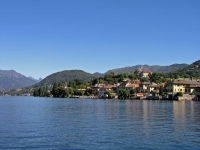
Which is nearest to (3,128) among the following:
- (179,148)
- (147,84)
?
(179,148)

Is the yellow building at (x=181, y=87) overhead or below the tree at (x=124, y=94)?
overhead

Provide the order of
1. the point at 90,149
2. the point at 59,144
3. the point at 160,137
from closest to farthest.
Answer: the point at 90,149, the point at 59,144, the point at 160,137

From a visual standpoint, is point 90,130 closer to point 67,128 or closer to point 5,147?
point 67,128

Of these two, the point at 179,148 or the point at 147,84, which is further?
the point at 147,84

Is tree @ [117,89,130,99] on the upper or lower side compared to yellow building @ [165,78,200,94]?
lower

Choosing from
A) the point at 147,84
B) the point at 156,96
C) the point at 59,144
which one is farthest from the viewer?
the point at 147,84

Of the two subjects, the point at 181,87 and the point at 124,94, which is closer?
the point at 181,87

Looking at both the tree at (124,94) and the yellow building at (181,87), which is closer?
the yellow building at (181,87)

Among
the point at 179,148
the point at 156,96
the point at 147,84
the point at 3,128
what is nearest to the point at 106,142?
the point at 179,148

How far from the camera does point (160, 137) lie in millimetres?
28484

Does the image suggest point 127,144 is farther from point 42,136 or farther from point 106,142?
point 42,136

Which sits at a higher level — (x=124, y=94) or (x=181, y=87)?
(x=181, y=87)

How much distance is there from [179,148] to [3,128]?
1877cm

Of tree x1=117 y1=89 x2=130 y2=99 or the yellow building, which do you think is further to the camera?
tree x1=117 y1=89 x2=130 y2=99
